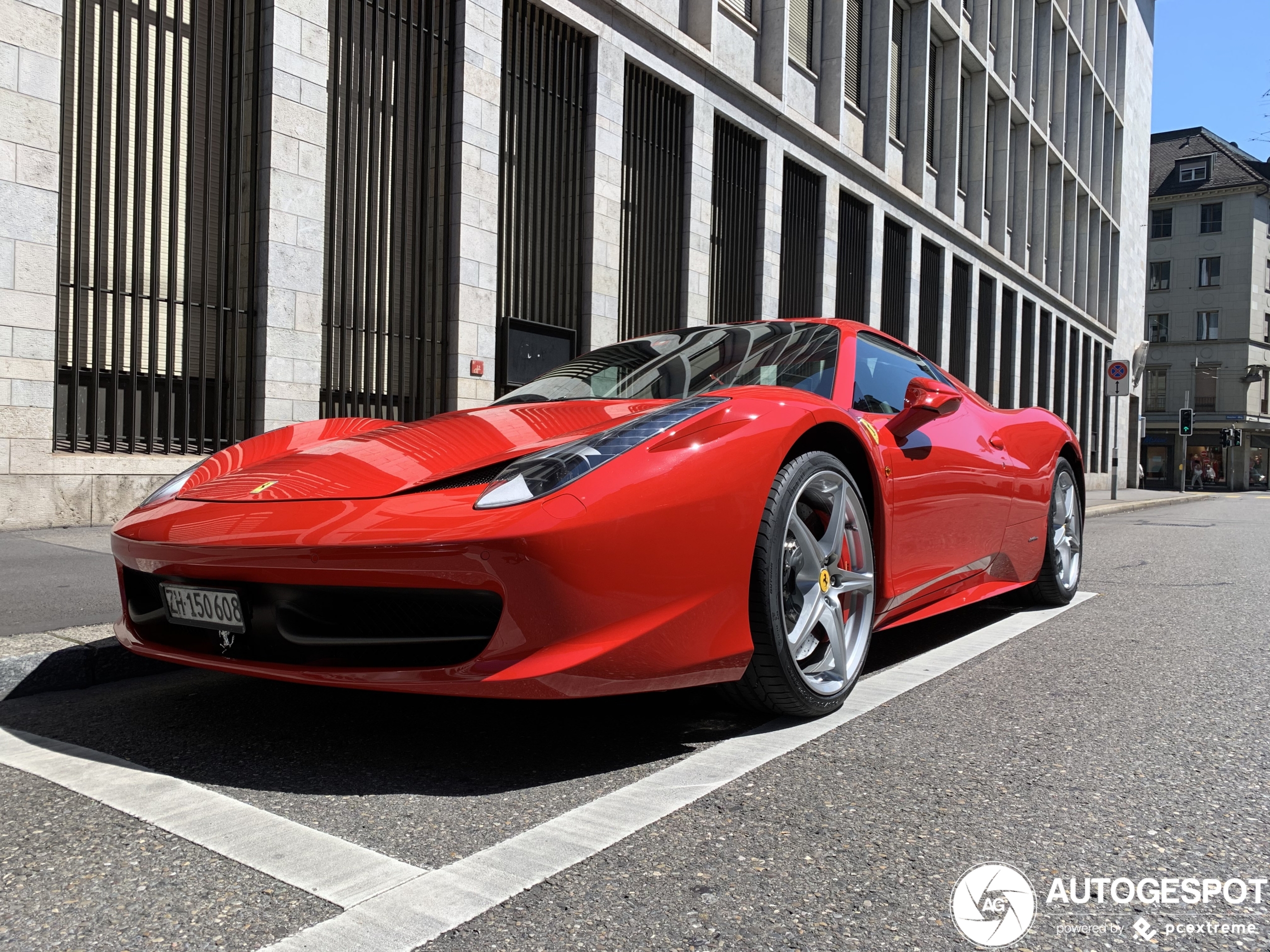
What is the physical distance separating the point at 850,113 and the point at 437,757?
59.7ft

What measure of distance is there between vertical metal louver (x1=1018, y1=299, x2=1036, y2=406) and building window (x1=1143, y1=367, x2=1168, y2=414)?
33241 mm

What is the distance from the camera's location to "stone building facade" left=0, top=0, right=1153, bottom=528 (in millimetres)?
7215

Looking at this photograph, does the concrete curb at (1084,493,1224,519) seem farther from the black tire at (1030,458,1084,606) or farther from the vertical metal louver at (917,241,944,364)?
the black tire at (1030,458,1084,606)

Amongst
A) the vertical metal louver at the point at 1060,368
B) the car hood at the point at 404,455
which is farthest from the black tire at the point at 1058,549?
the vertical metal louver at the point at 1060,368

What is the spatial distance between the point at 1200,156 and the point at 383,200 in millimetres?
61021

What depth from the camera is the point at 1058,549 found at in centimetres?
523

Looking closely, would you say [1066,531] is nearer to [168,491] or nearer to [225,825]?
[168,491]

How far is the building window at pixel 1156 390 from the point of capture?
5816 cm

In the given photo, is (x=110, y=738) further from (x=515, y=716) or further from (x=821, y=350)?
(x=821, y=350)

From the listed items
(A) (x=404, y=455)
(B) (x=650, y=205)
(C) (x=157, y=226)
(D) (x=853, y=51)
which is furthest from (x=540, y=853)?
(D) (x=853, y=51)

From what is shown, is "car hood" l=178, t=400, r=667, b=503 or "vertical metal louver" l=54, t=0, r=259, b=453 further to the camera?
"vertical metal louver" l=54, t=0, r=259, b=453

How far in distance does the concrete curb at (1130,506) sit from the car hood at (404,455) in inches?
478

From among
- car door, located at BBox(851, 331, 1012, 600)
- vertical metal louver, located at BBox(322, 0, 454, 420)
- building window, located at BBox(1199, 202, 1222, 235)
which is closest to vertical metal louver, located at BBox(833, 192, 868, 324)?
vertical metal louver, located at BBox(322, 0, 454, 420)

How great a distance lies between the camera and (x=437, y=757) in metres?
2.58
